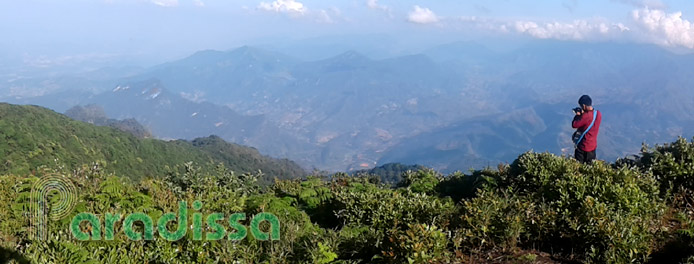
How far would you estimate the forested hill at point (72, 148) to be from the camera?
144ft

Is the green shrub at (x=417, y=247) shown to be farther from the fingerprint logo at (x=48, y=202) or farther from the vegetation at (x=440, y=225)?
the fingerprint logo at (x=48, y=202)

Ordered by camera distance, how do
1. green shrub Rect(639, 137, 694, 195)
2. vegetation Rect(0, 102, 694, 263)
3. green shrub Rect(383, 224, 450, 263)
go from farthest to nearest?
green shrub Rect(639, 137, 694, 195) → vegetation Rect(0, 102, 694, 263) → green shrub Rect(383, 224, 450, 263)

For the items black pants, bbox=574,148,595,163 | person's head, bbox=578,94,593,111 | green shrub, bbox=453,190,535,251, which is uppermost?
person's head, bbox=578,94,593,111

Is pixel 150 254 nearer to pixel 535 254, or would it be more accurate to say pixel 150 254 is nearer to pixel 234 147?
pixel 535 254

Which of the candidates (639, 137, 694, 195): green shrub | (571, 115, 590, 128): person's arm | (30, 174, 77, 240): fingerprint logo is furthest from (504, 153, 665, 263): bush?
(30, 174, 77, 240): fingerprint logo

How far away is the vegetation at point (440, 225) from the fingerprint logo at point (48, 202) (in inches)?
4.7

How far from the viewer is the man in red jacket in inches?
410

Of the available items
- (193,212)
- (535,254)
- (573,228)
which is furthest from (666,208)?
(193,212)

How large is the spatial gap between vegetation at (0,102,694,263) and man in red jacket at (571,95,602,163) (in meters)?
1.94

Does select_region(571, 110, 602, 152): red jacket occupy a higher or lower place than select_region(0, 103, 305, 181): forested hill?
higher

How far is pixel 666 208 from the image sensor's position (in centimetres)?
675

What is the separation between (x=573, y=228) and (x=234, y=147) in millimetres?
108765

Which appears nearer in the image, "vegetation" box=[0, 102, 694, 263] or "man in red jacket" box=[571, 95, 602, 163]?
"vegetation" box=[0, 102, 694, 263]

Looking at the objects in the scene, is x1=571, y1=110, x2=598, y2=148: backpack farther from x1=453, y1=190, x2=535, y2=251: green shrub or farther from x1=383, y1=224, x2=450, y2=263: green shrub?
x1=383, y1=224, x2=450, y2=263: green shrub
